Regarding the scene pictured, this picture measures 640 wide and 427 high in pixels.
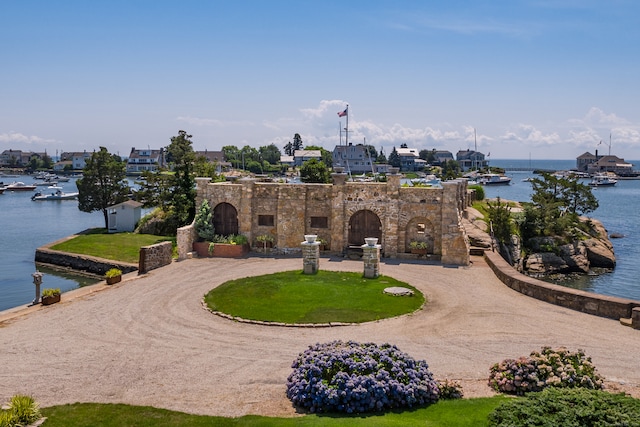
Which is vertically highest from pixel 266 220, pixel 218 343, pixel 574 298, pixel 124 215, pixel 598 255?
pixel 266 220

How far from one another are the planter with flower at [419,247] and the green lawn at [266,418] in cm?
1753

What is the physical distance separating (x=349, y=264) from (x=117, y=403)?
1721 centimetres

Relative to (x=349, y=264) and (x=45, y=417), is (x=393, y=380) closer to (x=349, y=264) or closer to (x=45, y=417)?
(x=45, y=417)

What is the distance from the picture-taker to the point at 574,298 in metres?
20.3

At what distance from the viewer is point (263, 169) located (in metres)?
157

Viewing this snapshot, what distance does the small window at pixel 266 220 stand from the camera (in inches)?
1257

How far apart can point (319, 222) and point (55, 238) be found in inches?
1439

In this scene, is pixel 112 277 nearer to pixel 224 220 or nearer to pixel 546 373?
pixel 224 220

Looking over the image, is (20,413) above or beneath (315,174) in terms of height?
beneath

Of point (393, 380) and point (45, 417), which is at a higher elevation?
point (393, 380)

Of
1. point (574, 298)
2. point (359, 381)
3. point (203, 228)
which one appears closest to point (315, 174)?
point (203, 228)

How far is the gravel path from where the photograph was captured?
1344 centimetres

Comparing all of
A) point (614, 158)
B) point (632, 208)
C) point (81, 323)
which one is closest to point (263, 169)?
point (632, 208)

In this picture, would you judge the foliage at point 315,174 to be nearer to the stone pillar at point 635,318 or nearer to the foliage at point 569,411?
the stone pillar at point 635,318
